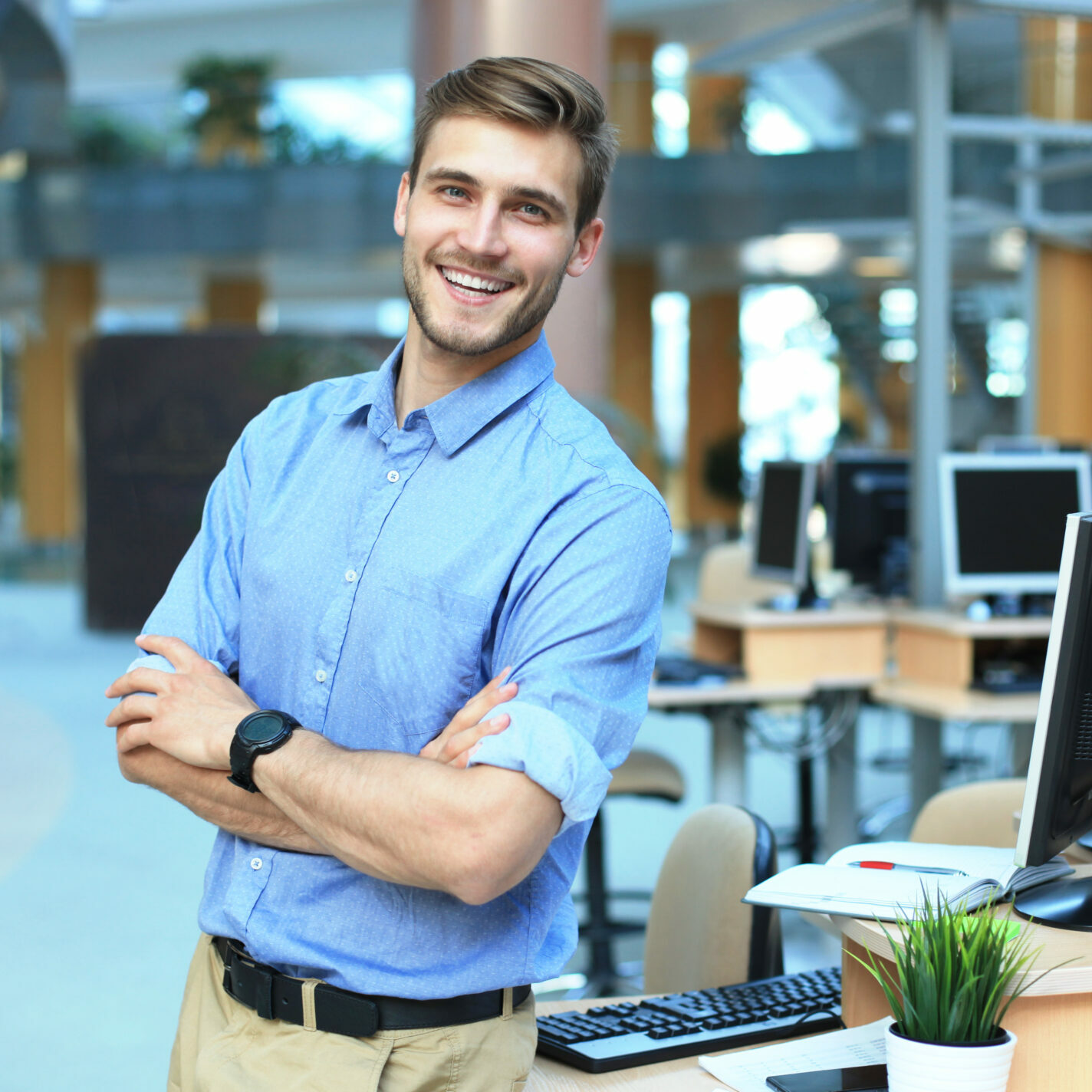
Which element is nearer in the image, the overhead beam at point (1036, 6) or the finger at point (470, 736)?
the finger at point (470, 736)

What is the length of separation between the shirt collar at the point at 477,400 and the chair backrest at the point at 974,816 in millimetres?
1332

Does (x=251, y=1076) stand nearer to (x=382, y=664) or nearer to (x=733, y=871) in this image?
(x=382, y=664)

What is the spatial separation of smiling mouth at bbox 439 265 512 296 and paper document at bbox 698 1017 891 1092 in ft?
3.07

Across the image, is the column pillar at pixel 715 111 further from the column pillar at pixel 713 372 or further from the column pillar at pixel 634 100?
the column pillar at pixel 713 372

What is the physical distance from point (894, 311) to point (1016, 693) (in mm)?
13647

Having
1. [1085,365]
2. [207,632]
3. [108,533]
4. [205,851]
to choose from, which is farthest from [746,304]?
[207,632]

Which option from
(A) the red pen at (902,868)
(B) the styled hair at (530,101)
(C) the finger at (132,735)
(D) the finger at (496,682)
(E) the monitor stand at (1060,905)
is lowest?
(E) the monitor stand at (1060,905)

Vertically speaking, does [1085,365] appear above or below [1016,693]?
above

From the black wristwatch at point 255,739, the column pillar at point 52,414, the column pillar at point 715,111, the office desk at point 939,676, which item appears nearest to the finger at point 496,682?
the black wristwatch at point 255,739

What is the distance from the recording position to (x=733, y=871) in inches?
84.7

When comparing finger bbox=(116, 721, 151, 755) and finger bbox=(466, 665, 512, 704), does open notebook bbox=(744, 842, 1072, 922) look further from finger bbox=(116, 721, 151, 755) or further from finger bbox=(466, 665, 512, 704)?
finger bbox=(116, 721, 151, 755)

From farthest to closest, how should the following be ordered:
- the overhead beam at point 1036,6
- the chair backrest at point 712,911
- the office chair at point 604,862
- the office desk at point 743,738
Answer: the overhead beam at point 1036,6
the office desk at point 743,738
the office chair at point 604,862
the chair backrest at point 712,911

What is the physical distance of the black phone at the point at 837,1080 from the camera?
1499 millimetres

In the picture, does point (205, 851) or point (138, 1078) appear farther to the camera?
point (205, 851)
